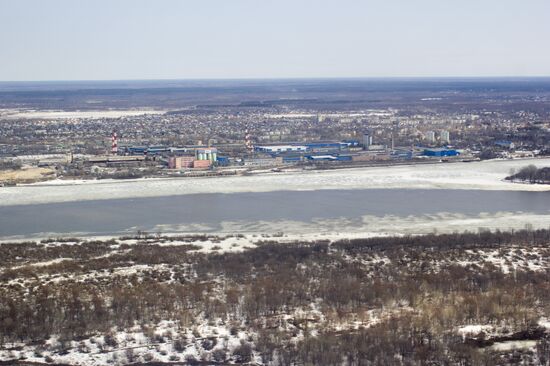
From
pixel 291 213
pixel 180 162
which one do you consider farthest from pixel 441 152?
pixel 291 213

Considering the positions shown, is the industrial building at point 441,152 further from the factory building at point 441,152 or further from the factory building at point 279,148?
the factory building at point 279,148

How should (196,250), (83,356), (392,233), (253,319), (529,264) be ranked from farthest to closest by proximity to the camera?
(392,233), (196,250), (529,264), (253,319), (83,356)

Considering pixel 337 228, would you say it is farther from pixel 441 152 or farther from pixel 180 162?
pixel 441 152

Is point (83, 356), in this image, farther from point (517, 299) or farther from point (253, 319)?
point (517, 299)

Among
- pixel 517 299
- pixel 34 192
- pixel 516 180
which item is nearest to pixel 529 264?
pixel 517 299

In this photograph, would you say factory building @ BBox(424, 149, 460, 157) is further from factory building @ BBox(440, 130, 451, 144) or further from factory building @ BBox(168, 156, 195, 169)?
factory building @ BBox(168, 156, 195, 169)

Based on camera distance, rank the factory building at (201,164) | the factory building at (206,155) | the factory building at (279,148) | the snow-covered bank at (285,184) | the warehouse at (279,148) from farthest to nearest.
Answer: the warehouse at (279,148) → the factory building at (279,148) → the factory building at (206,155) → the factory building at (201,164) → the snow-covered bank at (285,184)

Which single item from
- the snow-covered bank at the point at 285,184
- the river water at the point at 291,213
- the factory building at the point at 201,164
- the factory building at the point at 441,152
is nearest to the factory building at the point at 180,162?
the factory building at the point at 201,164

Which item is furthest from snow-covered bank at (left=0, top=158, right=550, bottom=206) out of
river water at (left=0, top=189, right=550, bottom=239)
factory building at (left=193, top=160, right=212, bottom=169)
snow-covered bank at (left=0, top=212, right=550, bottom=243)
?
snow-covered bank at (left=0, top=212, right=550, bottom=243)
